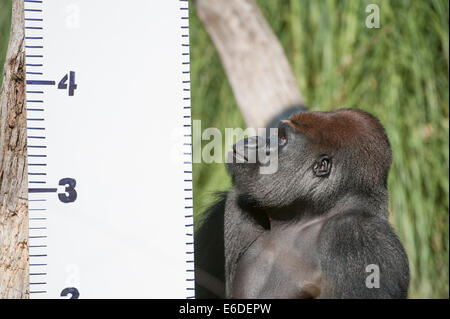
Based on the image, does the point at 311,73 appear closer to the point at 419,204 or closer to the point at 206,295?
the point at 419,204

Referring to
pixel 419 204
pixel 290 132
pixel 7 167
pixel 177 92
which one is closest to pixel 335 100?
pixel 419 204

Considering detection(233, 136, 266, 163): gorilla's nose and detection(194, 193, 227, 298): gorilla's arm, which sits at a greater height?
detection(233, 136, 266, 163): gorilla's nose

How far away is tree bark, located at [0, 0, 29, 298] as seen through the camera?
2.15 m

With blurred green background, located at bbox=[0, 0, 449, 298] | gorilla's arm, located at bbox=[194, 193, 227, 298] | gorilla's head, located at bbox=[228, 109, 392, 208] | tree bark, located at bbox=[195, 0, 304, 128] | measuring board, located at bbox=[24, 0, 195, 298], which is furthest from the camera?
blurred green background, located at bbox=[0, 0, 449, 298]

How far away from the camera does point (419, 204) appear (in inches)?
187

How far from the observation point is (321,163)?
250cm

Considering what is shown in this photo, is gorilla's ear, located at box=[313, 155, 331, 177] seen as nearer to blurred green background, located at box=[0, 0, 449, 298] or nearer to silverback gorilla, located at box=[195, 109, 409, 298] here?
silverback gorilla, located at box=[195, 109, 409, 298]

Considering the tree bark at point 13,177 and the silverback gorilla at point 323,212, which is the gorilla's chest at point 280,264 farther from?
the tree bark at point 13,177

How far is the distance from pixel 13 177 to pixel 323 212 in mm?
1195

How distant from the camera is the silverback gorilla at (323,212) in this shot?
237cm

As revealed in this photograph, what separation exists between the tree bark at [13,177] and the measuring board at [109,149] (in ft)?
0.33

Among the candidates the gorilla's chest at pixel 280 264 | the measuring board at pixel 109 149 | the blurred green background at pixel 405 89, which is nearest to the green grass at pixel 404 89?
the blurred green background at pixel 405 89

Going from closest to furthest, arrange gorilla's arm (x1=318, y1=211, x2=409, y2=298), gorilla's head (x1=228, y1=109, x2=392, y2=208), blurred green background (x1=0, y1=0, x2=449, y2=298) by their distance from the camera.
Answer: gorilla's arm (x1=318, y1=211, x2=409, y2=298) → gorilla's head (x1=228, y1=109, x2=392, y2=208) → blurred green background (x1=0, y1=0, x2=449, y2=298)

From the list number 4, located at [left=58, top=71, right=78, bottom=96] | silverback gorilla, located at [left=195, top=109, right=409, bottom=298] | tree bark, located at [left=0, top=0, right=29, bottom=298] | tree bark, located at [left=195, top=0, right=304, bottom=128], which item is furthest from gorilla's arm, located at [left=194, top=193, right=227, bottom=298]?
tree bark, located at [left=195, top=0, right=304, bottom=128]
